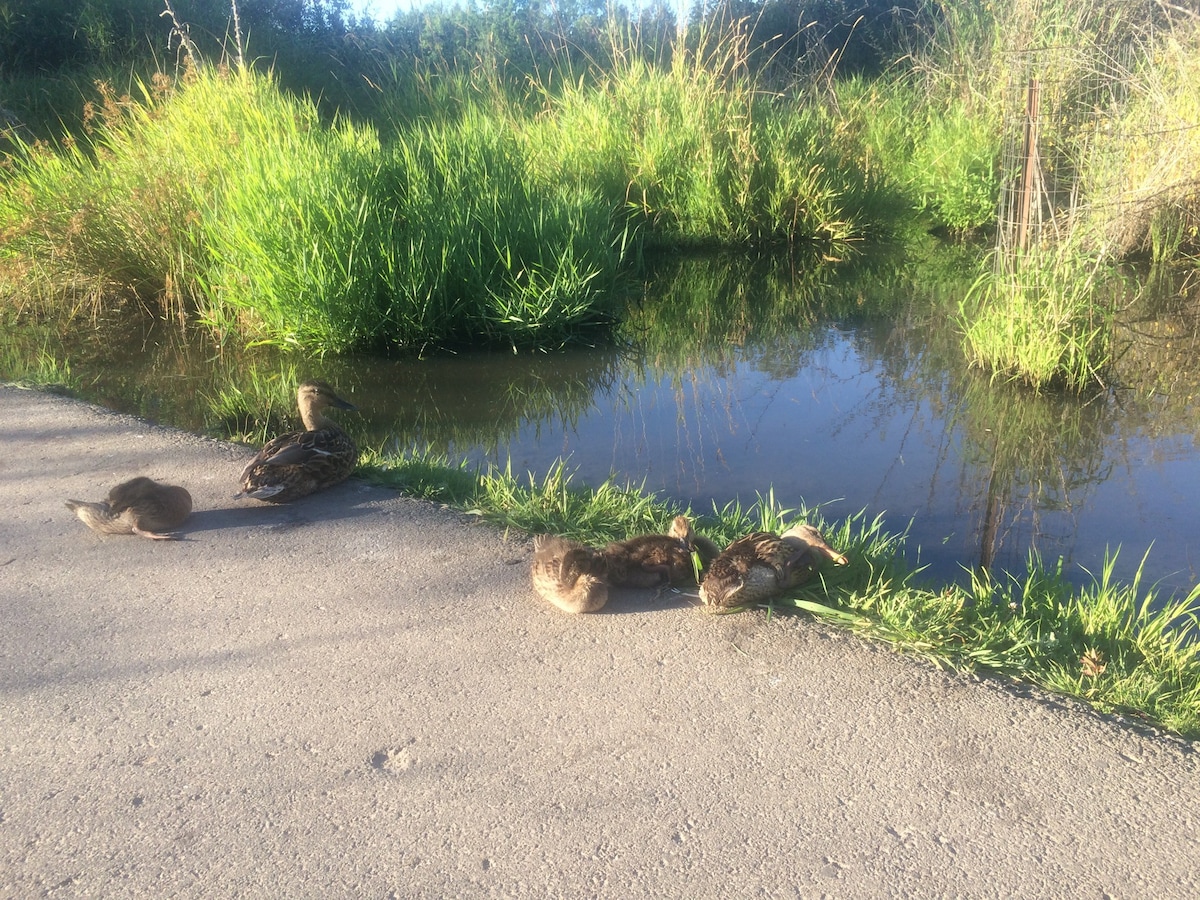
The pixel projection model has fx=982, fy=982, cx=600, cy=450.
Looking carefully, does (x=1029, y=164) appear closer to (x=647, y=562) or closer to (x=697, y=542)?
(x=697, y=542)

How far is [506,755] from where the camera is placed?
325 centimetres

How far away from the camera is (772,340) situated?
9.78 metres

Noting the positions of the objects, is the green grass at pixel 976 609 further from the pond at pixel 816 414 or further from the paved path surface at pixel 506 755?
the pond at pixel 816 414

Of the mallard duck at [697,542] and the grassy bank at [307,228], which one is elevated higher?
the grassy bank at [307,228]

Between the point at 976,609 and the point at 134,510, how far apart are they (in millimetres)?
3913

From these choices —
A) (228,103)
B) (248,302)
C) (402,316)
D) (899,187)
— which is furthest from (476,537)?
(899,187)

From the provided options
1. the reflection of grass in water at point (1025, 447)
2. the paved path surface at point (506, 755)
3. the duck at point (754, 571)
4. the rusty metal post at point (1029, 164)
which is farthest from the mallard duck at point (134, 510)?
the rusty metal post at point (1029, 164)

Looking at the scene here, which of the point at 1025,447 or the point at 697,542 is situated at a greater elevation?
the point at 697,542

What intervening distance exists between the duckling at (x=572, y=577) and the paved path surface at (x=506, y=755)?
0.08 m

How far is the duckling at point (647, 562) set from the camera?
13.9 feet

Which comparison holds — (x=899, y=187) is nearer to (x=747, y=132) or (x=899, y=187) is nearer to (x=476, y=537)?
(x=747, y=132)

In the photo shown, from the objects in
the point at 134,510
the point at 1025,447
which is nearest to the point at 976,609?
the point at 1025,447

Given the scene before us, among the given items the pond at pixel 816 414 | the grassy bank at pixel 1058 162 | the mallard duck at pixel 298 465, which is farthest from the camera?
the grassy bank at pixel 1058 162

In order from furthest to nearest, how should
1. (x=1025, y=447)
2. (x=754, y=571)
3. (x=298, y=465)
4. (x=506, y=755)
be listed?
(x=1025, y=447) < (x=298, y=465) < (x=754, y=571) < (x=506, y=755)
